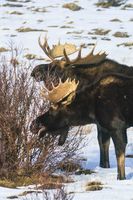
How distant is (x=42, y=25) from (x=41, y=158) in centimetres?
2517

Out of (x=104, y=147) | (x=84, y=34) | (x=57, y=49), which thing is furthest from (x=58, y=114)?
(x=84, y=34)

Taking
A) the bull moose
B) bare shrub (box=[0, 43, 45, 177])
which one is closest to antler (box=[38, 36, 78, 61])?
the bull moose

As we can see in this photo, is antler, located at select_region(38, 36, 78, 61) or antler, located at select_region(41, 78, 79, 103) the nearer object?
antler, located at select_region(41, 78, 79, 103)

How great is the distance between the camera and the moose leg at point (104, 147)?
30.4 ft

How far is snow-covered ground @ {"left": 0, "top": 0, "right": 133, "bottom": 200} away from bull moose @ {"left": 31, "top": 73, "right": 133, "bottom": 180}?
610 millimetres

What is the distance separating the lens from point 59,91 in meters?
7.79

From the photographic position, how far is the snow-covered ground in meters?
6.93

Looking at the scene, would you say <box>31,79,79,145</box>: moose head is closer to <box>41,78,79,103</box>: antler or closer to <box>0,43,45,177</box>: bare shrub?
<box>41,78,79,103</box>: antler

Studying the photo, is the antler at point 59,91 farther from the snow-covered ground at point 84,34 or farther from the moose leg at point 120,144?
the snow-covered ground at point 84,34

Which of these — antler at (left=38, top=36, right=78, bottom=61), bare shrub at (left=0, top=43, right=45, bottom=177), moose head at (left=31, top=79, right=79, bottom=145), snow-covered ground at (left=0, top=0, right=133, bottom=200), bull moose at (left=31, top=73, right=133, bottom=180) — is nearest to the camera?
snow-covered ground at (left=0, top=0, right=133, bottom=200)

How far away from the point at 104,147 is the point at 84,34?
1967cm

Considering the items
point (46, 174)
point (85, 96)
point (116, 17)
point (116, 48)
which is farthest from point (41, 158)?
point (116, 17)

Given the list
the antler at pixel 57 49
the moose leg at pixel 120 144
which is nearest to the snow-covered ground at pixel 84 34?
the moose leg at pixel 120 144

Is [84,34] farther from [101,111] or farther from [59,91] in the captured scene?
[59,91]
